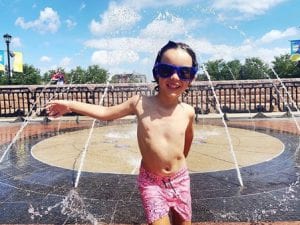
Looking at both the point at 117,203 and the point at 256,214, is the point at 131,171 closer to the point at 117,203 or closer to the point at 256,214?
the point at 117,203

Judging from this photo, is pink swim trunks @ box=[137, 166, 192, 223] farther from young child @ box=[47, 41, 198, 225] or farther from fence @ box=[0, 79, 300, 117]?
fence @ box=[0, 79, 300, 117]

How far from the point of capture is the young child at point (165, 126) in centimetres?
244

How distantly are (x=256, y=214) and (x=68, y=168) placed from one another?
306cm

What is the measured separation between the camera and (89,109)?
258 cm

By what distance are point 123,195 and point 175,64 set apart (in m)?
2.31

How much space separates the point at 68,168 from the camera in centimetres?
575

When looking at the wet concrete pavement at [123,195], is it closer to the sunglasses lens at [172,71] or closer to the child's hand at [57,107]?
the child's hand at [57,107]

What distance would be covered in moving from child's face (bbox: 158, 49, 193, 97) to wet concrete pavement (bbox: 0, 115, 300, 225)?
5.09 feet

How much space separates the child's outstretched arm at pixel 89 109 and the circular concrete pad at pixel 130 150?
293 centimetres

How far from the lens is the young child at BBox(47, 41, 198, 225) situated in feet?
8.02

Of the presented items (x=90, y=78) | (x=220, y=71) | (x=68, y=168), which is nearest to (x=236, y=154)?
(x=68, y=168)

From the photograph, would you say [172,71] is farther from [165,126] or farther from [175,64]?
[165,126]

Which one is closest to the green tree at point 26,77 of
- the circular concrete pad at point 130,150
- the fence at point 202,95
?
the fence at point 202,95

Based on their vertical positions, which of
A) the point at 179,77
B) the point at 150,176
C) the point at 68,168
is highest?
the point at 179,77
